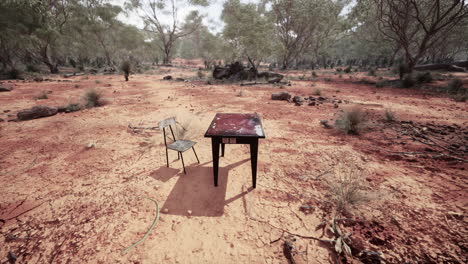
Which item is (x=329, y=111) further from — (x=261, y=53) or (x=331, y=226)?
(x=261, y=53)

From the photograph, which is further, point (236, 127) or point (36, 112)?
point (36, 112)

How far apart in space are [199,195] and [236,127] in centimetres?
123

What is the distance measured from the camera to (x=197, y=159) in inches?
143

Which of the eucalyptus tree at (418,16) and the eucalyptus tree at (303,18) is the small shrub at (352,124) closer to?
the eucalyptus tree at (418,16)

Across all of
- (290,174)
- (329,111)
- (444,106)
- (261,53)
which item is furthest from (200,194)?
(261,53)

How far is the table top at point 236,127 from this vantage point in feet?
8.34

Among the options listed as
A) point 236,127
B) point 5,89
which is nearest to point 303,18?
point 236,127

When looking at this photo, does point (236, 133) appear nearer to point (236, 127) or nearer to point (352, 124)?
point (236, 127)

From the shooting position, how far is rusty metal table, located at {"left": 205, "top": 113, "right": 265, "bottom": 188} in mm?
2521

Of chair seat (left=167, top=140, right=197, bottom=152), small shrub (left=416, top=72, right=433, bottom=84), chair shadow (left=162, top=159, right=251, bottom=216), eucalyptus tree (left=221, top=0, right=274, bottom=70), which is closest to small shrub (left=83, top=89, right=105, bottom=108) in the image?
chair seat (left=167, top=140, right=197, bottom=152)

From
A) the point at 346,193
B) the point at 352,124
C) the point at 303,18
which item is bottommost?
the point at 346,193

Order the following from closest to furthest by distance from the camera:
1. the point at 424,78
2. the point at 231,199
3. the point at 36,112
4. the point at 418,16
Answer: the point at 231,199 → the point at 36,112 → the point at 418,16 → the point at 424,78

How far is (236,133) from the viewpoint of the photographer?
257 cm

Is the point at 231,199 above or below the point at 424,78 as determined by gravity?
below
